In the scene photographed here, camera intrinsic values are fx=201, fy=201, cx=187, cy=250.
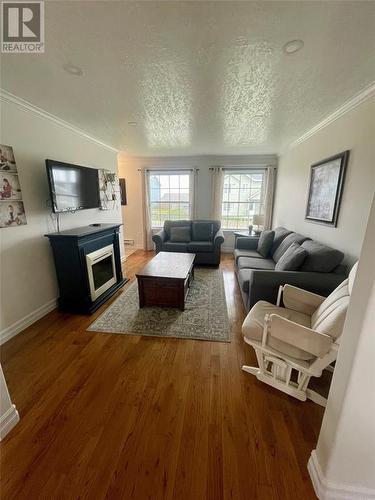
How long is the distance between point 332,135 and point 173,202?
3.67 meters

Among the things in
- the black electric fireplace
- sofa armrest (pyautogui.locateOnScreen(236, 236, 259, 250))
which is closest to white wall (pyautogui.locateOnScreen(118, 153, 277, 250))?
sofa armrest (pyautogui.locateOnScreen(236, 236, 259, 250))

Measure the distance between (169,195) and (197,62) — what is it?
156 inches

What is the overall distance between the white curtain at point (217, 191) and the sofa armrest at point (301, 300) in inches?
141

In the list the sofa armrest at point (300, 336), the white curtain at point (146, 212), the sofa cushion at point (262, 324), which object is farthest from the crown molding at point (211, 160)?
the sofa armrest at point (300, 336)

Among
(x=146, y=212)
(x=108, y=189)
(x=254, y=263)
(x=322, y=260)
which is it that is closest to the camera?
(x=322, y=260)

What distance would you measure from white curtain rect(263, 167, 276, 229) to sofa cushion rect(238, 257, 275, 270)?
2.04m

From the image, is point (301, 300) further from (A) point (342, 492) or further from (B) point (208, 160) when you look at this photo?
(B) point (208, 160)

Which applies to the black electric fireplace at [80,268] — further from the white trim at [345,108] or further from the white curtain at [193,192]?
the white trim at [345,108]

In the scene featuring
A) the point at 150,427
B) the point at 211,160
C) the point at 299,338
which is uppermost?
the point at 211,160

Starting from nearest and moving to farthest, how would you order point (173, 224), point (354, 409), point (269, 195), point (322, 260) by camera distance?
point (354, 409), point (322, 260), point (173, 224), point (269, 195)

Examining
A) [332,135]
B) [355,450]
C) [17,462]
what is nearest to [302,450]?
[355,450]

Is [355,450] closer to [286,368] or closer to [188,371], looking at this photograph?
[286,368]

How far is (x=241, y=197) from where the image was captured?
17.1ft
